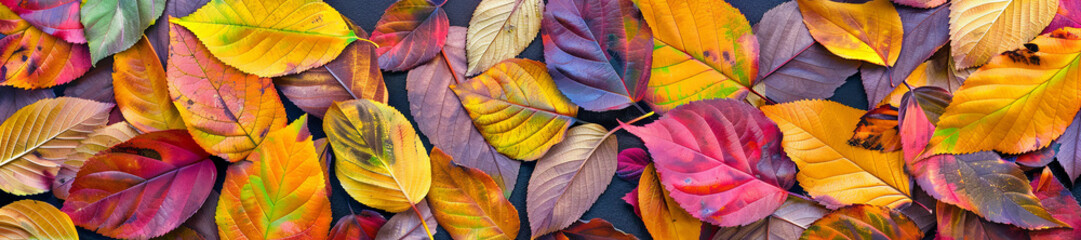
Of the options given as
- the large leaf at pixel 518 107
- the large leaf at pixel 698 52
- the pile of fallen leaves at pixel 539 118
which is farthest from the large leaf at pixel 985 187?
the large leaf at pixel 518 107

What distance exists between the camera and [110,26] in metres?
0.40

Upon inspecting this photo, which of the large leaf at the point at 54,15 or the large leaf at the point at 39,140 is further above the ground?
the large leaf at the point at 54,15

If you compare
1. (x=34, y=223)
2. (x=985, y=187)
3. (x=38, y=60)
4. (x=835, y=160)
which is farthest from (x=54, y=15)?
(x=985, y=187)

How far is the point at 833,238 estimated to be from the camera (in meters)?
0.41

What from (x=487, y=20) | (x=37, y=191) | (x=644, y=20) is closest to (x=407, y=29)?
(x=487, y=20)

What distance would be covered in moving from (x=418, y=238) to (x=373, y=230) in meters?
0.03

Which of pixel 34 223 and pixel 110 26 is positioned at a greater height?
pixel 110 26

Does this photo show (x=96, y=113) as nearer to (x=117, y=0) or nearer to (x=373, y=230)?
(x=117, y=0)

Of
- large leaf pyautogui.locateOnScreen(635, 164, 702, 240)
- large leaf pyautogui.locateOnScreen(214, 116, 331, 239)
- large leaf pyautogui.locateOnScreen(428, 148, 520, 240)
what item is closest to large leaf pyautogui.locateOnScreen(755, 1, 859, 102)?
large leaf pyautogui.locateOnScreen(635, 164, 702, 240)

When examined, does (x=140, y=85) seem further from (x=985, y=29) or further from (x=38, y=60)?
(x=985, y=29)

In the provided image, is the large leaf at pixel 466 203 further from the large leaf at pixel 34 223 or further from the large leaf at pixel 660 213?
the large leaf at pixel 34 223

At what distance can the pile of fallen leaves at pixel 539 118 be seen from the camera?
40cm

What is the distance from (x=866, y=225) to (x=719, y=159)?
0.38ft

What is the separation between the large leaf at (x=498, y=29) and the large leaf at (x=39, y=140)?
0.87ft
